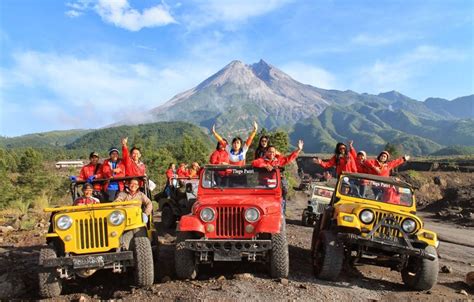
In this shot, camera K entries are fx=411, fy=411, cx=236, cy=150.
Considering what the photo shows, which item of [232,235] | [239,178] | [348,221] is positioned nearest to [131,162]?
[239,178]

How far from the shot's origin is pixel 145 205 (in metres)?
7.73

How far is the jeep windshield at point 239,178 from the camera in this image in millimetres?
7863

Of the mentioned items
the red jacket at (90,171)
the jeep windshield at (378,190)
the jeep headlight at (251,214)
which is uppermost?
the red jacket at (90,171)

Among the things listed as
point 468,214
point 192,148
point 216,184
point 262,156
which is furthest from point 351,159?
point 192,148

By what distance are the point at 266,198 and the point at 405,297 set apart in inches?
109

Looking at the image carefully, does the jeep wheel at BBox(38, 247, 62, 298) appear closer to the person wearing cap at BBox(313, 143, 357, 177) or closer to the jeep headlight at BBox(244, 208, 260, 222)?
the jeep headlight at BBox(244, 208, 260, 222)

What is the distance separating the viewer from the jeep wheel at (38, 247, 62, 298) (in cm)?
617

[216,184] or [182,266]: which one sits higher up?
[216,184]

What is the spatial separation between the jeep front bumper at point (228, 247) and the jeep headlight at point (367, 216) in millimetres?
1719

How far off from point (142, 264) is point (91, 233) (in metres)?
0.96

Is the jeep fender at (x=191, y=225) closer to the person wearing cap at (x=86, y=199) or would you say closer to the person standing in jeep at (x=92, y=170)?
the person wearing cap at (x=86, y=199)

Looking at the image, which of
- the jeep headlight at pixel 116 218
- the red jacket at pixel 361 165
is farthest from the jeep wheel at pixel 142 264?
the red jacket at pixel 361 165

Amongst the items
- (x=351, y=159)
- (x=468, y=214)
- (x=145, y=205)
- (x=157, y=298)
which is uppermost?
(x=351, y=159)

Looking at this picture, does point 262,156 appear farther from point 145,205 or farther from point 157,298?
point 157,298
